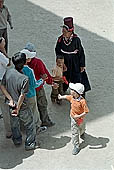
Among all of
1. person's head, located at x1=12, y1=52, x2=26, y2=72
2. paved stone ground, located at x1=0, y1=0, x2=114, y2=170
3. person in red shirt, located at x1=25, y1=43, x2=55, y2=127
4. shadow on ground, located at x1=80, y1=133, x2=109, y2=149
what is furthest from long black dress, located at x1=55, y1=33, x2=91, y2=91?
person's head, located at x1=12, y1=52, x2=26, y2=72

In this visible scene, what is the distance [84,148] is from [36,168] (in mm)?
805

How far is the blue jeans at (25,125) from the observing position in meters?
5.81

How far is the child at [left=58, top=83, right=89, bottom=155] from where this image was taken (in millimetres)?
5668

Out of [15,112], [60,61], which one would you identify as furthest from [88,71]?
[15,112]

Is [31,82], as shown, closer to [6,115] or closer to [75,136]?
[6,115]

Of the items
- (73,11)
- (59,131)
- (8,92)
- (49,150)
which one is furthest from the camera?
(73,11)

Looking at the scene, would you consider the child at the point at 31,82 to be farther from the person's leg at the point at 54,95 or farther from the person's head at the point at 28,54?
the person's leg at the point at 54,95

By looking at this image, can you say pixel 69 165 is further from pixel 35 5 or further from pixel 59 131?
pixel 35 5

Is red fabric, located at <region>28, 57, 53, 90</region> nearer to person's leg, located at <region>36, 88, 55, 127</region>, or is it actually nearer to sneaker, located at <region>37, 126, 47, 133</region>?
person's leg, located at <region>36, 88, 55, 127</region>

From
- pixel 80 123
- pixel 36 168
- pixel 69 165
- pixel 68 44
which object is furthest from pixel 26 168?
pixel 68 44

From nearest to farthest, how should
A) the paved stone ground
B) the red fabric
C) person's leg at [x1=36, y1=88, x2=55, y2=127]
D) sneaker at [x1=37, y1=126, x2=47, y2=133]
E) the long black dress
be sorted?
the paved stone ground < the red fabric < person's leg at [x1=36, y1=88, x2=55, y2=127] < sneaker at [x1=37, y1=126, x2=47, y2=133] < the long black dress

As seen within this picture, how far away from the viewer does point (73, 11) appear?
434 inches

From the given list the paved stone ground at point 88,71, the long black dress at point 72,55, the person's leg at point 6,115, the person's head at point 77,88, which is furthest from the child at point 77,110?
the long black dress at point 72,55

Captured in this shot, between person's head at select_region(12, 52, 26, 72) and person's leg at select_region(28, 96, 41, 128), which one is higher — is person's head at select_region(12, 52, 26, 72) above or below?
above
